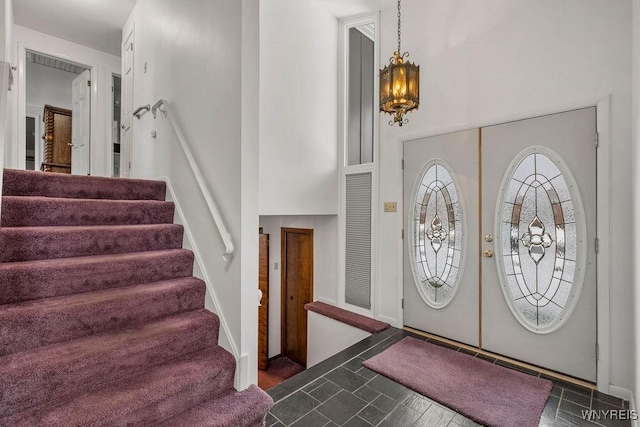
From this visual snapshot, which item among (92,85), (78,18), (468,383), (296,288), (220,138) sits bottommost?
(468,383)

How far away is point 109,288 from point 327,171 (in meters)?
2.53

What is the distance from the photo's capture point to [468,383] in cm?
231

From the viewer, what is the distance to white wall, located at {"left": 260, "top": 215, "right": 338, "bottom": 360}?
4.05 m

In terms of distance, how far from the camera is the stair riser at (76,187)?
2170 millimetres

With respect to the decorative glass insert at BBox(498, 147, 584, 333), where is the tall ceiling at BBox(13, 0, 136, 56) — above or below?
above

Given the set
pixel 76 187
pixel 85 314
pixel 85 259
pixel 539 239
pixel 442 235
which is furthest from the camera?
pixel 442 235

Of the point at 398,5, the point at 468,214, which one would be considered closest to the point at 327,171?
the point at 468,214

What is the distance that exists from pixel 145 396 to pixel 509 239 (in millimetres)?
2861

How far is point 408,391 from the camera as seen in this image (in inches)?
88.7

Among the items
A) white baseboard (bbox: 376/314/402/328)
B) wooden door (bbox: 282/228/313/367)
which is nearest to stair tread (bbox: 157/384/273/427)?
white baseboard (bbox: 376/314/402/328)

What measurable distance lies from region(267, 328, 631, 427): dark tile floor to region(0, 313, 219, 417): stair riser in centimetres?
81

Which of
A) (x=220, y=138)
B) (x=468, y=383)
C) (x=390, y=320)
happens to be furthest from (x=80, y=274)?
(x=390, y=320)

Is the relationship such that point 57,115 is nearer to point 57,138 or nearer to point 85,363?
point 57,138

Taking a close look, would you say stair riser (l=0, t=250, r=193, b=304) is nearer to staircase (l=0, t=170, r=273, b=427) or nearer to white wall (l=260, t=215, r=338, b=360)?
staircase (l=0, t=170, r=273, b=427)
